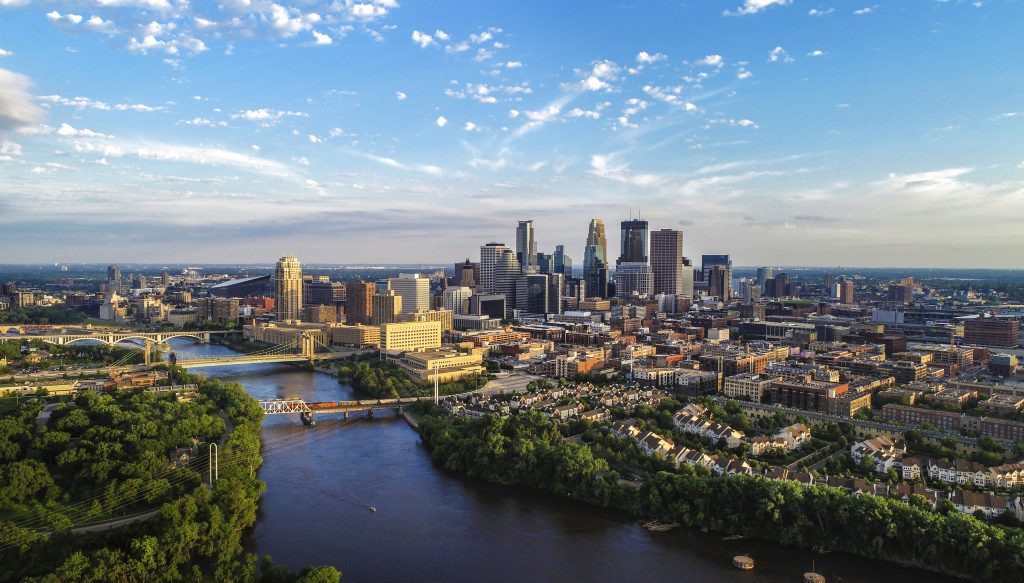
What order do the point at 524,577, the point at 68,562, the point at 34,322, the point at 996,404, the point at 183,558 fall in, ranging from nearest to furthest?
the point at 68,562 < the point at 183,558 < the point at 524,577 < the point at 996,404 < the point at 34,322

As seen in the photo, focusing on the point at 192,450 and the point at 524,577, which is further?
the point at 192,450

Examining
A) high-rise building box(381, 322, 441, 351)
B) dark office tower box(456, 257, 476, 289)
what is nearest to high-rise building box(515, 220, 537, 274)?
dark office tower box(456, 257, 476, 289)

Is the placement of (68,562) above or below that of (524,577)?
above

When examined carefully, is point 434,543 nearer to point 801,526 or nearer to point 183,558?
point 183,558

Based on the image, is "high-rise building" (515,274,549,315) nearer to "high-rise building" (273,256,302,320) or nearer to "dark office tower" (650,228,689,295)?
"dark office tower" (650,228,689,295)

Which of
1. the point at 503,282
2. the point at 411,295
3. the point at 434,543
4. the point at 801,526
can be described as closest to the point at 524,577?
the point at 434,543

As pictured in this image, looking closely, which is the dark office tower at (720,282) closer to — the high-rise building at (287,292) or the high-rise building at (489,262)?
the high-rise building at (489,262)
